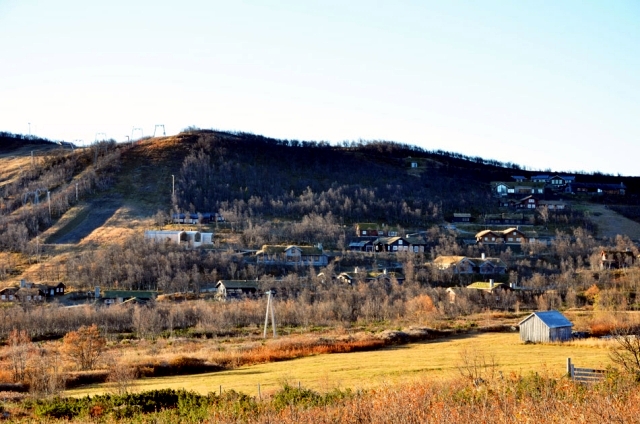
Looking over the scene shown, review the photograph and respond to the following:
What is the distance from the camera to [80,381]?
24.7m

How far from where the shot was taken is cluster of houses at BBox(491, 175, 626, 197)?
80.3m

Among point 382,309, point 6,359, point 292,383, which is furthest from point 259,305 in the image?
point 292,383

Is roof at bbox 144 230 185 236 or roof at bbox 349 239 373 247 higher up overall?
roof at bbox 144 230 185 236

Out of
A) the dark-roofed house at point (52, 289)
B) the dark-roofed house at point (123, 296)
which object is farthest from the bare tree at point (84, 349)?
the dark-roofed house at point (52, 289)

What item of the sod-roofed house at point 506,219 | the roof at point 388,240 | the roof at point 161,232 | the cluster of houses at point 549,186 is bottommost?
the roof at point 388,240

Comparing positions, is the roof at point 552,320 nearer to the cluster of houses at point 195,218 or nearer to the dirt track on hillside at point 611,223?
the dirt track on hillside at point 611,223

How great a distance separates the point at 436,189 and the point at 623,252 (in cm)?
3074

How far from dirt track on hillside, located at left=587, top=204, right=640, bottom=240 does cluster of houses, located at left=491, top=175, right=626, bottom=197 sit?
7.73m

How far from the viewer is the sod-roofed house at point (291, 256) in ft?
163

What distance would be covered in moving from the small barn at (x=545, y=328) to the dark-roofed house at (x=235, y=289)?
1697cm

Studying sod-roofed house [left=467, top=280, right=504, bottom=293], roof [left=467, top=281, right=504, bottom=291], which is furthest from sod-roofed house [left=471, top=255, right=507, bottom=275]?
sod-roofed house [left=467, top=280, right=504, bottom=293]

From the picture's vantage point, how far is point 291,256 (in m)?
50.4

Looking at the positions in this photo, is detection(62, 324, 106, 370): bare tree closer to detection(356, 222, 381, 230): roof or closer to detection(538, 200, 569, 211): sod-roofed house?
detection(356, 222, 381, 230): roof

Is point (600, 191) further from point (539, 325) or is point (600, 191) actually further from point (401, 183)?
point (539, 325)
